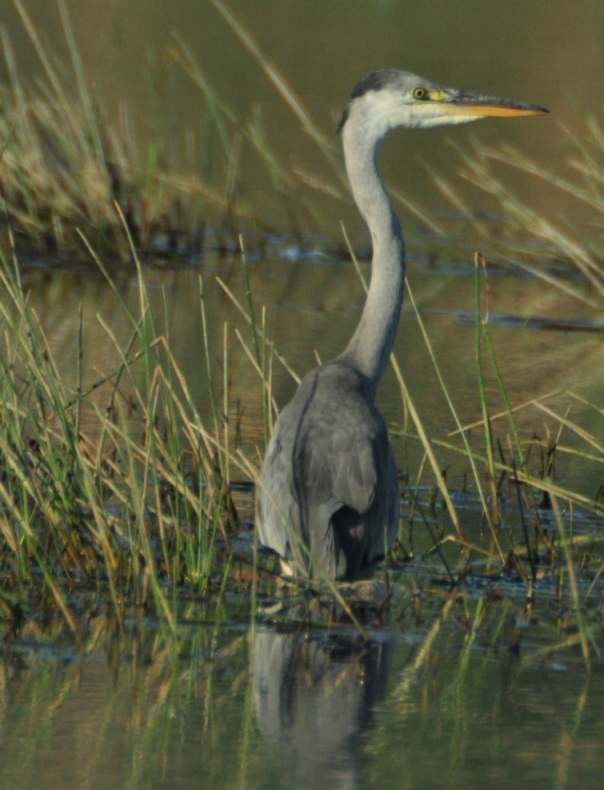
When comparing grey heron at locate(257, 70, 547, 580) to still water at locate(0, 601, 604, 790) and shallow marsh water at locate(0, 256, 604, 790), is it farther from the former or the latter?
still water at locate(0, 601, 604, 790)

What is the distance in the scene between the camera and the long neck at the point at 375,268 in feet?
17.8

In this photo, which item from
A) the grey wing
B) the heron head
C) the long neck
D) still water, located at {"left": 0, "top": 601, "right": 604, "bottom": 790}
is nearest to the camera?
still water, located at {"left": 0, "top": 601, "right": 604, "bottom": 790}

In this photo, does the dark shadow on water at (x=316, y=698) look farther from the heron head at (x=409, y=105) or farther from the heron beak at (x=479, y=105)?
the heron beak at (x=479, y=105)

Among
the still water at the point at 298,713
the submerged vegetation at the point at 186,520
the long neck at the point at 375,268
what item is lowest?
the still water at the point at 298,713

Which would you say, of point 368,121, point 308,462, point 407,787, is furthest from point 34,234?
point 407,787

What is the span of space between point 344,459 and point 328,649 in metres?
0.75

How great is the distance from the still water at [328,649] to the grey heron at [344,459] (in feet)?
0.85

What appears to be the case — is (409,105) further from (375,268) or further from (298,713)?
(298,713)

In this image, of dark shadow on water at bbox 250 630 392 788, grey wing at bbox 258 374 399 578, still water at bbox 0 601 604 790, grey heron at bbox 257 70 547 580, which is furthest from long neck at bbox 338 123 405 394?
dark shadow on water at bbox 250 630 392 788

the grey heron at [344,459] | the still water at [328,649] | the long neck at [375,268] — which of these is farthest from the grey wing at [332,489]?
the long neck at [375,268]

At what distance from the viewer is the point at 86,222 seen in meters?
10.1

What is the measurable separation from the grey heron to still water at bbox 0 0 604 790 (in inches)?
10.2

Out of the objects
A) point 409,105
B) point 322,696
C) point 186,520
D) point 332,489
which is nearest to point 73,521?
point 186,520

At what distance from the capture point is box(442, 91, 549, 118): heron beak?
5.80 m
